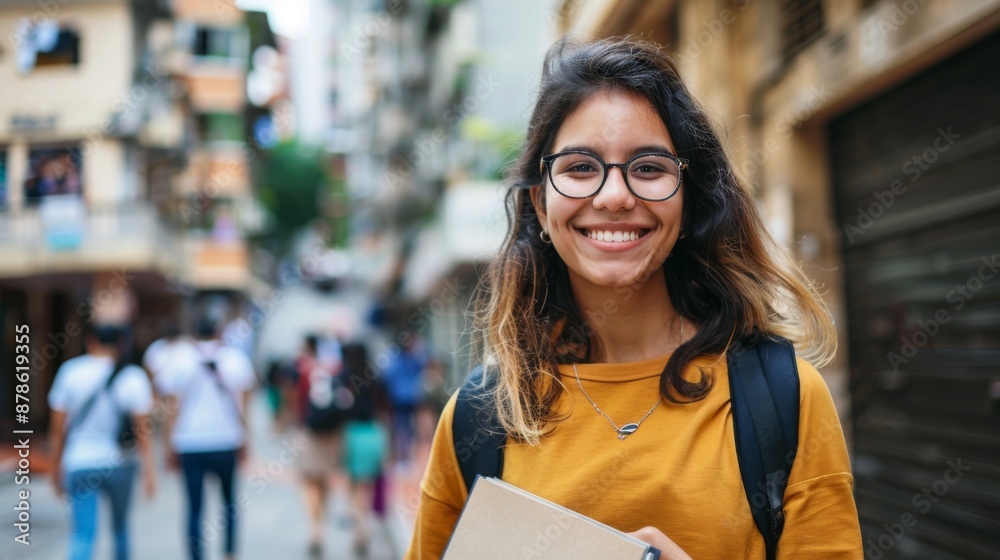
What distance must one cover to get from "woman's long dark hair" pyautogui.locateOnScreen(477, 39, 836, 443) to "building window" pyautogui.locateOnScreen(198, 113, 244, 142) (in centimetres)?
2976

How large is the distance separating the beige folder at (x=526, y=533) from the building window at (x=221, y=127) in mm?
30144

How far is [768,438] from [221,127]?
30761mm

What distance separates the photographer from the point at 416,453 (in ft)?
38.5

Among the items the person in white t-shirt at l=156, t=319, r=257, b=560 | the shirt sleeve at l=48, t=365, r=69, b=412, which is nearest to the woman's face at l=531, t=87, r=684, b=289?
the shirt sleeve at l=48, t=365, r=69, b=412

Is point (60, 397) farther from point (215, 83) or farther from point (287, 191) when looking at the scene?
point (287, 191)

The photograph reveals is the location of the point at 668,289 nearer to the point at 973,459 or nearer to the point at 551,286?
the point at 551,286

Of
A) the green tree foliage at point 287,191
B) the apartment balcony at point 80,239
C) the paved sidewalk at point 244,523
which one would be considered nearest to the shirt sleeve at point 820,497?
the paved sidewalk at point 244,523

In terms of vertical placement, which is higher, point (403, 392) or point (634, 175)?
point (634, 175)

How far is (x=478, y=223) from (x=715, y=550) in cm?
1593

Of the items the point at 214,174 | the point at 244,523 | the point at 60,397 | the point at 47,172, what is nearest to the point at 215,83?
the point at 214,174

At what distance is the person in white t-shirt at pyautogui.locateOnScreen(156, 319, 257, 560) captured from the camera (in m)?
5.78

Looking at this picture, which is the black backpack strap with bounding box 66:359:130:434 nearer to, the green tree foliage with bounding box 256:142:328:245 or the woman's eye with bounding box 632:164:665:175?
the woman's eye with bounding box 632:164:665:175

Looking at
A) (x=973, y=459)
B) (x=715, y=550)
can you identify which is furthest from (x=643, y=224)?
(x=973, y=459)

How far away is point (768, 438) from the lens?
4.58 feet
